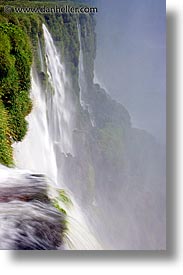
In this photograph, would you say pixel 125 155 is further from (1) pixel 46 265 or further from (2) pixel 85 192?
(1) pixel 46 265

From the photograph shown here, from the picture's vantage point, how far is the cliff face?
187cm

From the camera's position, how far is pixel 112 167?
190 cm

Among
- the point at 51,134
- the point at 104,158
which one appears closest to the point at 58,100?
the point at 51,134

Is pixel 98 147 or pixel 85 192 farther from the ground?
pixel 98 147

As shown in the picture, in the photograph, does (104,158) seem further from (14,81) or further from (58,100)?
(14,81)

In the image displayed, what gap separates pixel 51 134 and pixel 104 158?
0.20 metres

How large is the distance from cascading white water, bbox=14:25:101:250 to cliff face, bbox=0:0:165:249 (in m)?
0.02

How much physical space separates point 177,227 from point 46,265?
446 millimetres

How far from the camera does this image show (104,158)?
1901mm

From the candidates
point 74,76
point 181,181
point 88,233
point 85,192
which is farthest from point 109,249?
point 74,76

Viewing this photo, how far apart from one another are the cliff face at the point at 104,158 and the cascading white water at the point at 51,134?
1.0 inches

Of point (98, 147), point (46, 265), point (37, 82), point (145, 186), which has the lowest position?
point (46, 265)

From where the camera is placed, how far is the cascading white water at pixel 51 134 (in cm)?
188

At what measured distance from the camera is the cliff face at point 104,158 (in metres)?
1.87
